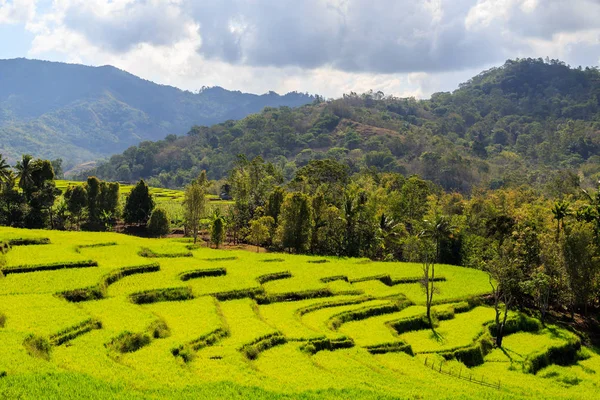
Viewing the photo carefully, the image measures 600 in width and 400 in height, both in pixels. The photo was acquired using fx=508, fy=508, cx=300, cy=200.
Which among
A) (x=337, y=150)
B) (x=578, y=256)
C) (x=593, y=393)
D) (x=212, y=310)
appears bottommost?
(x=593, y=393)

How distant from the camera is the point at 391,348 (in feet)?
104

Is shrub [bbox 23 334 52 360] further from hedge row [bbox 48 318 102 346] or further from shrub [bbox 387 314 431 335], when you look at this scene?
shrub [bbox 387 314 431 335]

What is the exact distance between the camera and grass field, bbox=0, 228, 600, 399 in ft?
70.5

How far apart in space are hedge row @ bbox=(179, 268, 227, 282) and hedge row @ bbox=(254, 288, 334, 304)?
18.6ft

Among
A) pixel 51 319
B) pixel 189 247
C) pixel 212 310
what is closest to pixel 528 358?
pixel 212 310

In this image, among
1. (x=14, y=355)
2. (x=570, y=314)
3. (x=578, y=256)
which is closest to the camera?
(x=14, y=355)

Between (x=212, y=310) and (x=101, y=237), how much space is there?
27095 millimetres

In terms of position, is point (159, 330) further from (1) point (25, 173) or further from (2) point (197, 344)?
(1) point (25, 173)

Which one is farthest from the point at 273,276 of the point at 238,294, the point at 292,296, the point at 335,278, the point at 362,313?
the point at 362,313

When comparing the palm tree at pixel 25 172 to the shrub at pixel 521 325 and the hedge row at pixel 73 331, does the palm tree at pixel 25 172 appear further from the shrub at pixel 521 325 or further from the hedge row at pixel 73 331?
the shrub at pixel 521 325

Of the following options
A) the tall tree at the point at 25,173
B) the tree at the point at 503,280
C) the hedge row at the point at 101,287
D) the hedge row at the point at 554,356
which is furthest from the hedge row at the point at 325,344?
the tall tree at the point at 25,173

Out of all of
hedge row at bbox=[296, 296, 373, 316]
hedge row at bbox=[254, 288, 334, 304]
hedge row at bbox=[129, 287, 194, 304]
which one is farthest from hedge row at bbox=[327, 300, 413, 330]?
hedge row at bbox=[129, 287, 194, 304]

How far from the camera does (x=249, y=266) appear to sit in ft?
158

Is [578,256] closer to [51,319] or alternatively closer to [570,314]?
[570,314]
